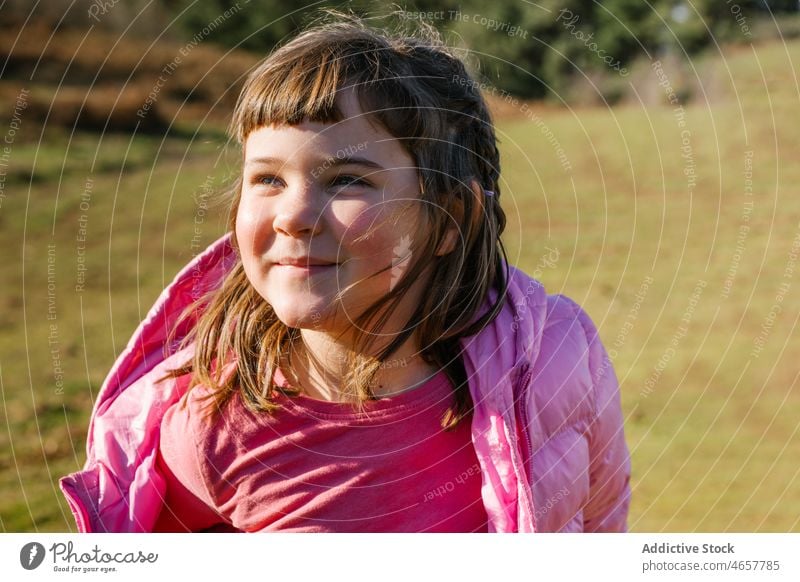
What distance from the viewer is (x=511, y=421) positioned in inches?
69.3

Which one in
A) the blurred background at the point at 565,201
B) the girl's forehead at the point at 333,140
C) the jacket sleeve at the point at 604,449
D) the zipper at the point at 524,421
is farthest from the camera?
the blurred background at the point at 565,201

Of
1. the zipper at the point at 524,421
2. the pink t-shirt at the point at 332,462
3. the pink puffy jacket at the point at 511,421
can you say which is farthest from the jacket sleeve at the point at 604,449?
the pink t-shirt at the point at 332,462

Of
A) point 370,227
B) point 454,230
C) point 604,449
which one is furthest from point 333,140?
point 604,449

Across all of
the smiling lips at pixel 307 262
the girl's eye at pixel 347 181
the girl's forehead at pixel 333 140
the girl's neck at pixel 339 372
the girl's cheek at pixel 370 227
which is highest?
the girl's forehead at pixel 333 140

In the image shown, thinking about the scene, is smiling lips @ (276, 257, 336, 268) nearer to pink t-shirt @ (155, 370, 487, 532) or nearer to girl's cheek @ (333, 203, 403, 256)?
girl's cheek @ (333, 203, 403, 256)

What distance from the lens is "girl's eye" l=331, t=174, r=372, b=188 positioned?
166 cm

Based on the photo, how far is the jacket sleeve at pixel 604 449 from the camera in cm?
189

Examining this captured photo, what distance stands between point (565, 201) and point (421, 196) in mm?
4809

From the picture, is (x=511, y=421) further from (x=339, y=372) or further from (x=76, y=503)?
(x=76, y=503)

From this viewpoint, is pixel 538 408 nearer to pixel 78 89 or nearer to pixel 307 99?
pixel 307 99

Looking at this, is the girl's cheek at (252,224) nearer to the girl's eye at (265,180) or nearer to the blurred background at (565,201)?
the girl's eye at (265,180)

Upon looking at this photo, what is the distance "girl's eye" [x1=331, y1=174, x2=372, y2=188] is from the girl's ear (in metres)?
0.24
